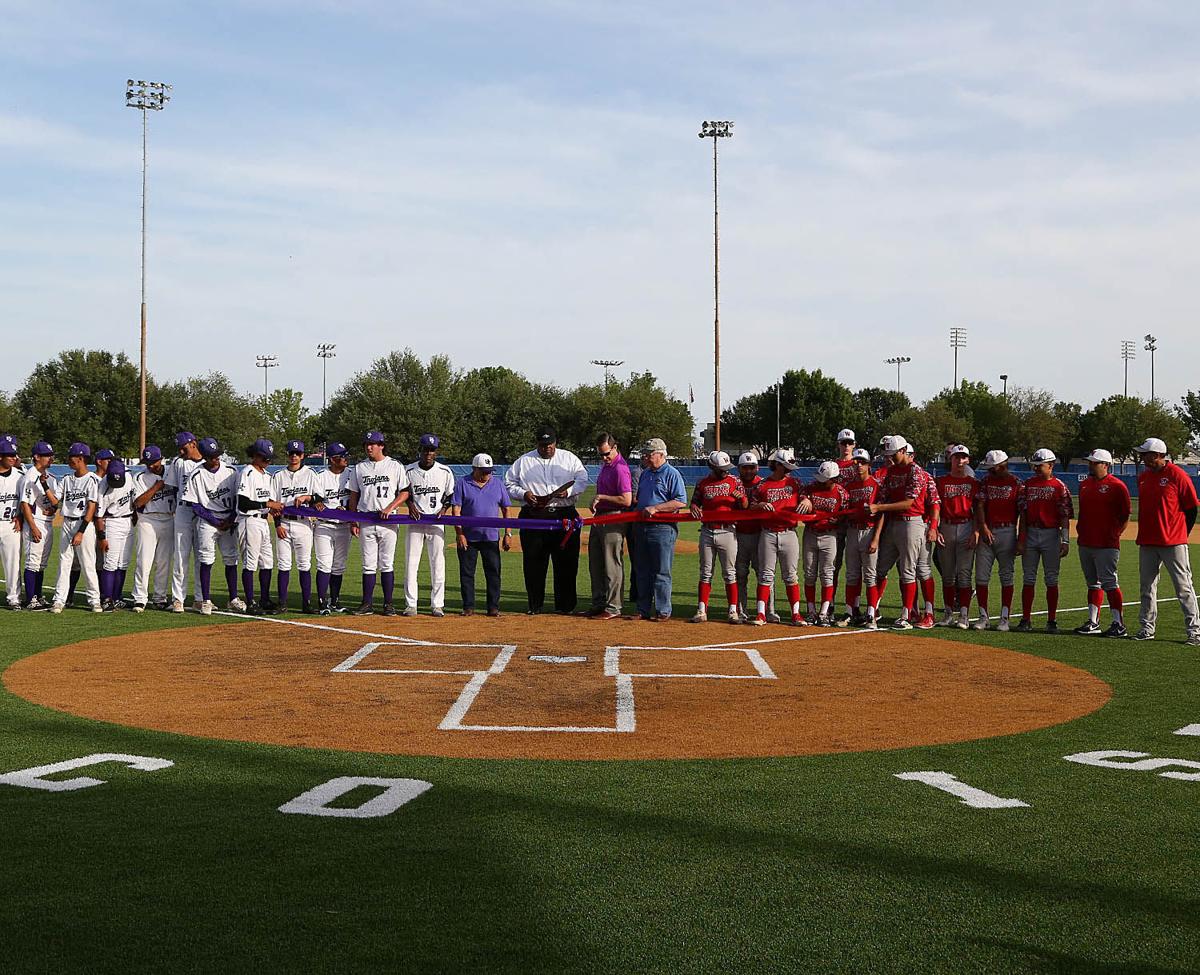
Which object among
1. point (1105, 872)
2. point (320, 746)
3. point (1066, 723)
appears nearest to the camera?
point (1105, 872)

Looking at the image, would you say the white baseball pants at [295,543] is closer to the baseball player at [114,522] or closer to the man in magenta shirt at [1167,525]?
the baseball player at [114,522]

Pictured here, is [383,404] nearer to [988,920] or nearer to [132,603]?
[132,603]

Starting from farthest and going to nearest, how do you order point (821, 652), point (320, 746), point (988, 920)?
point (821, 652), point (320, 746), point (988, 920)

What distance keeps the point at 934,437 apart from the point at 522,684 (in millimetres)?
78789

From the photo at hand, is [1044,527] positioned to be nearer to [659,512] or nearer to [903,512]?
[903,512]

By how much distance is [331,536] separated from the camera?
13375 millimetres

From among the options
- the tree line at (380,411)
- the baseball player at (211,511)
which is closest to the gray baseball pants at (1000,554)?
the baseball player at (211,511)

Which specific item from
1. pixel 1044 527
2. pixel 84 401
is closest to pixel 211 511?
pixel 1044 527

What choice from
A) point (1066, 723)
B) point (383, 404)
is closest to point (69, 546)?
point (1066, 723)

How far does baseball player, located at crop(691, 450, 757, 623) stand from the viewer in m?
12.6

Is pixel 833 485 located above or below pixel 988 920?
above

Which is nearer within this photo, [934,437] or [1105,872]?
[1105,872]

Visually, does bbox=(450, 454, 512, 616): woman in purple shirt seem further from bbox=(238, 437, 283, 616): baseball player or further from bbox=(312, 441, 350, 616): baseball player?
bbox=(238, 437, 283, 616): baseball player

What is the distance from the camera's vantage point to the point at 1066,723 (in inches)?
303
